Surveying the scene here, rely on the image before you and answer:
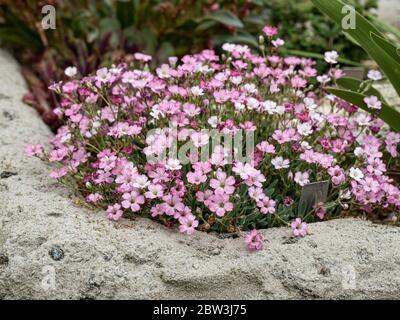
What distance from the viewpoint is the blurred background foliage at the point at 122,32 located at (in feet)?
12.2

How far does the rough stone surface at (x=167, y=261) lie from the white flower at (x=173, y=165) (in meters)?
0.23

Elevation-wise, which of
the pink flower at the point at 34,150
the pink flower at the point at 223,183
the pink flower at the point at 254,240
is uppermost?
the pink flower at the point at 223,183

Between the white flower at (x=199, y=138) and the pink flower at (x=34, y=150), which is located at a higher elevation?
the white flower at (x=199, y=138)

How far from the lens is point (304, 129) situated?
2385mm

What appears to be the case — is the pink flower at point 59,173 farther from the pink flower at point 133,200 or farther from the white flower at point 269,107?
the white flower at point 269,107

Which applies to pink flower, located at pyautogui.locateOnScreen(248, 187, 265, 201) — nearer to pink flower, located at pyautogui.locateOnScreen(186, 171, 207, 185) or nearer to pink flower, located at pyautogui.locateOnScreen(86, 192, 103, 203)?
pink flower, located at pyautogui.locateOnScreen(186, 171, 207, 185)

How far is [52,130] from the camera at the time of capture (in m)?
3.23

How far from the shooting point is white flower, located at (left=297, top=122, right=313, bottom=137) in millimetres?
2365

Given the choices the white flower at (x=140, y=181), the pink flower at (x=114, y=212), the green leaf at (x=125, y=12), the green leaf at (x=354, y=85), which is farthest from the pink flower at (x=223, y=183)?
the green leaf at (x=125, y=12)

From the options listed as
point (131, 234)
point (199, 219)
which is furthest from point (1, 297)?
point (199, 219)

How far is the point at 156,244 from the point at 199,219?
0.25 meters

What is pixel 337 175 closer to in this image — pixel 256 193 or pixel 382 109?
pixel 256 193

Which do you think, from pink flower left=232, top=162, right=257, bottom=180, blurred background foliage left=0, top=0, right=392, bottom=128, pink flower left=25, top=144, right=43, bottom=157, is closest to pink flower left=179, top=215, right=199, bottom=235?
pink flower left=232, top=162, right=257, bottom=180

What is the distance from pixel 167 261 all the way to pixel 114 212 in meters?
0.28
